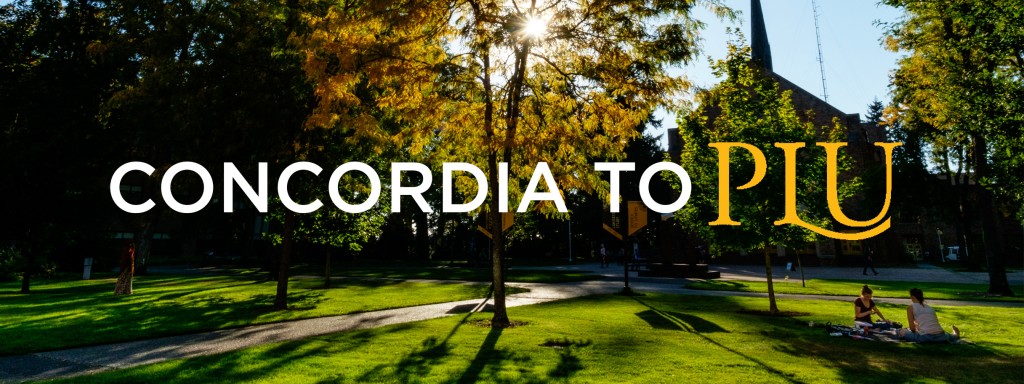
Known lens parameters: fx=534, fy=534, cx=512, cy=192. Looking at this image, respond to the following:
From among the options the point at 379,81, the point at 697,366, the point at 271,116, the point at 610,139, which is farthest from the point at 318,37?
the point at 697,366

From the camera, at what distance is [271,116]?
14883mm

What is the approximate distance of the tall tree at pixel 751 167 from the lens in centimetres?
1452

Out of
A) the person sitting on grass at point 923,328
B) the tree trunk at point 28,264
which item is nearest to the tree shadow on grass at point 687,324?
the person sitting on grass at point 923,328

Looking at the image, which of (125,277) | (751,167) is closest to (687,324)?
(751,167)

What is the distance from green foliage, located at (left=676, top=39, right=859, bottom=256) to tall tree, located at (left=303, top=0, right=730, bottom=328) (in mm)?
3304

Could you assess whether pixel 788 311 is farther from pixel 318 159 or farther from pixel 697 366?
pixel 318 159

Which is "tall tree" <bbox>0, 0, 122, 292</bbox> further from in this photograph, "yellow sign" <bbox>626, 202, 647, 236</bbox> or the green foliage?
the green foliage

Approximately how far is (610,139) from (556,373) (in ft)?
25.0

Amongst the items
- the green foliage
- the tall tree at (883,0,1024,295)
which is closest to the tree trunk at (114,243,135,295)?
the green foliage

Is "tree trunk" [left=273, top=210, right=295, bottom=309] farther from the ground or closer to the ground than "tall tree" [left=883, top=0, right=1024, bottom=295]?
closer to the ground

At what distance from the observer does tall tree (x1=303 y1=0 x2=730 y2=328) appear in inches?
440

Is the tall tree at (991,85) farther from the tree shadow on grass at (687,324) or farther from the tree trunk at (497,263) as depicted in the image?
the tree trunk at (497,263)

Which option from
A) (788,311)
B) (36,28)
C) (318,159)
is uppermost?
(36,28)

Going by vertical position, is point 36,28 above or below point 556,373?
above
